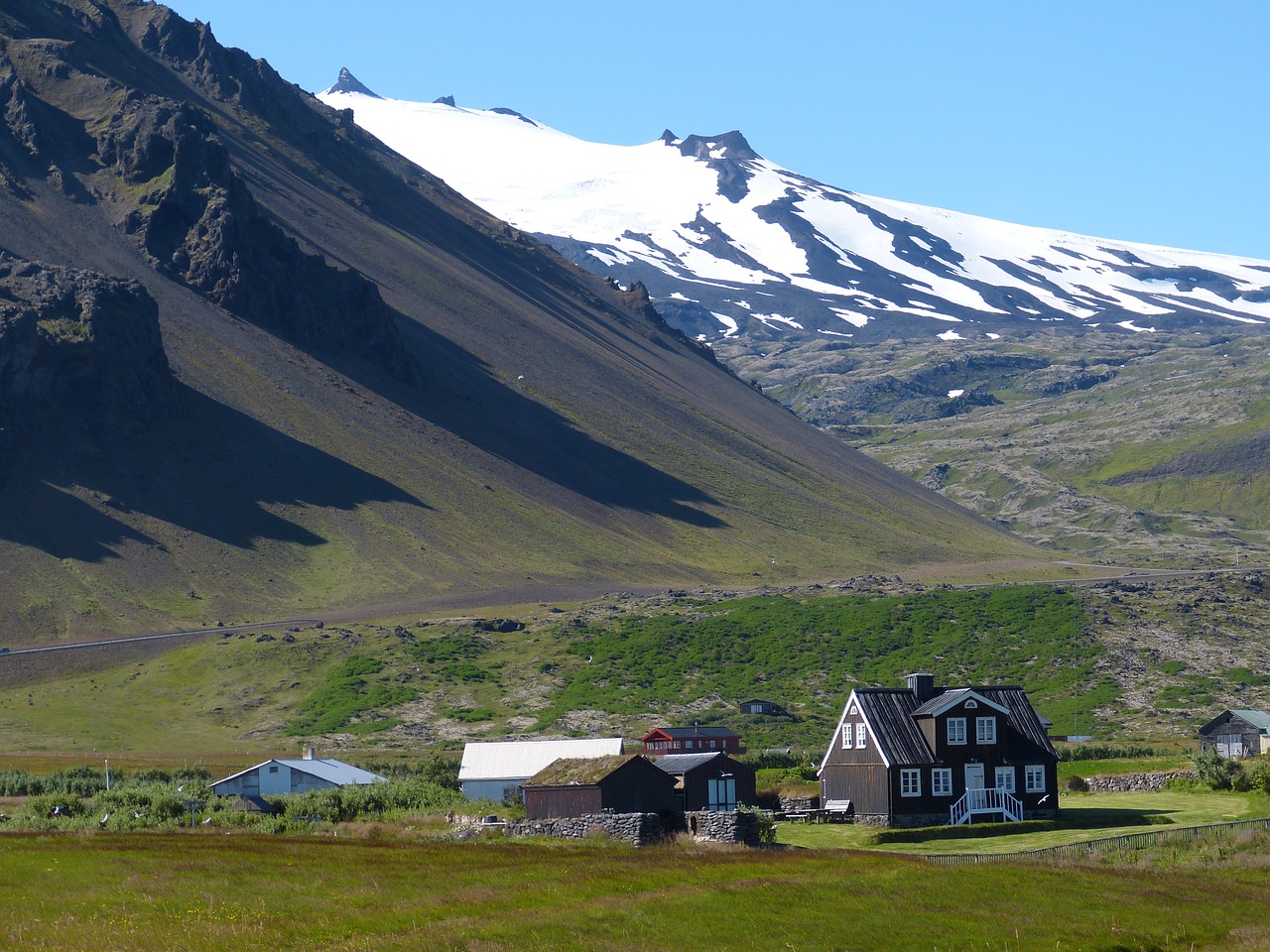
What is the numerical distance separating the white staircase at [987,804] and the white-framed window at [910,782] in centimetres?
167

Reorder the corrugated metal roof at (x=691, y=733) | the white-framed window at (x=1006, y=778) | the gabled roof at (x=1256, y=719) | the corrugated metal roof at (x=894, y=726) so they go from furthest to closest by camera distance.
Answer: the corrugated metal roof at (x=691, y=733) → the gabled roof at (x=1256, y=719) → the white-framed window at (x=1006, y=778) → the corrugated metal roof at (x=894, y=726)

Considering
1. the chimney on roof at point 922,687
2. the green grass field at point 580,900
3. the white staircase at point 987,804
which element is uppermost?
the chimney on roof at point 922,687

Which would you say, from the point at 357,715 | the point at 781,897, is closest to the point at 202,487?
the point at 357,715

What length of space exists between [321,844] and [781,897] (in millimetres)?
16042

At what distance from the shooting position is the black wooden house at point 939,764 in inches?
A: 2539

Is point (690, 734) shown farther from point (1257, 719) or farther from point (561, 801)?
point (561, 801)

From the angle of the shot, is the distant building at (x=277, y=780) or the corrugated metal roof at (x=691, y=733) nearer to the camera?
the distant building at (x=277, y=780)

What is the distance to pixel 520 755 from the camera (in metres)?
76.2

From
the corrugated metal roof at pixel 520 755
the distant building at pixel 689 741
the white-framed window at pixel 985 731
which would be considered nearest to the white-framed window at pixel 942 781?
the white-framed window at pixel 985 731

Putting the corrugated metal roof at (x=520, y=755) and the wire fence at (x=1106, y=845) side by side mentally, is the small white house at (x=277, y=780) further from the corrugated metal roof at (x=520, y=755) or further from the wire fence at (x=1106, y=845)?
the wire fence at (x=1106, y=845)

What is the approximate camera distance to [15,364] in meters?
188

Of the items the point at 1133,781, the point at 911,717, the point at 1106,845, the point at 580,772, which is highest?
the point at 911,717

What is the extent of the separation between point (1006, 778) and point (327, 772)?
107ft

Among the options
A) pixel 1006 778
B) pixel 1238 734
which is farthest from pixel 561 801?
pixel 1238 734
